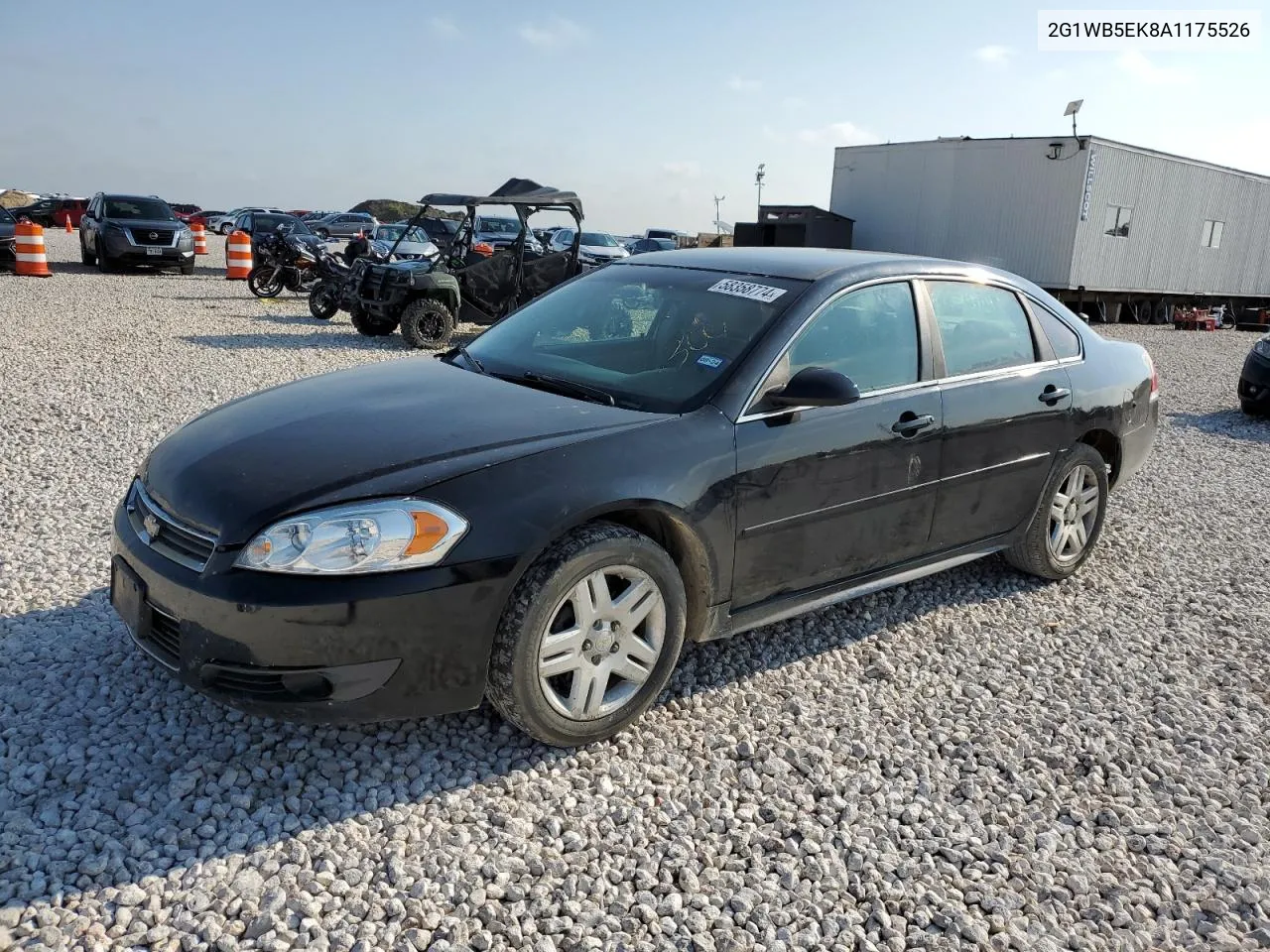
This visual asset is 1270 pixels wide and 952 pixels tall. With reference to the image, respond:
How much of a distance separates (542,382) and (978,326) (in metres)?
2.04

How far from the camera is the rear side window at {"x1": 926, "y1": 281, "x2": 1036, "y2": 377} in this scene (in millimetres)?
4098

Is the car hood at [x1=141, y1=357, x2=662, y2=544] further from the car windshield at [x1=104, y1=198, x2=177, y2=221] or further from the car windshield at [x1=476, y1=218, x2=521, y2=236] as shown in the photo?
the car windshield at [x1=104, y1=198, x2=177, y2=221]

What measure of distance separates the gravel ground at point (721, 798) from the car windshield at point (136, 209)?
731 inches

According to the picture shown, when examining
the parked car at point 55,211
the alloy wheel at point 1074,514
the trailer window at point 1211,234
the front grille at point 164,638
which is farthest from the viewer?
the parked car at point 55,211

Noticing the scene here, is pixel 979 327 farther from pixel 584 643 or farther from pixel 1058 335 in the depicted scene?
pixel 584 643

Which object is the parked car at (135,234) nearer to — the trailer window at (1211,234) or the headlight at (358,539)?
the headlight at (358,539)

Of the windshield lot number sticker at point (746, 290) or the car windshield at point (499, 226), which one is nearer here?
the windshield lot number sticker at point (746, 290)

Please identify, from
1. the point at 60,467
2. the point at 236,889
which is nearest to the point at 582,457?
the point at 236,889

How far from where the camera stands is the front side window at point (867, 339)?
3602mm

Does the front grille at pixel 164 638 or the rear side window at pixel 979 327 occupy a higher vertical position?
the rear side window at pixel 979 327

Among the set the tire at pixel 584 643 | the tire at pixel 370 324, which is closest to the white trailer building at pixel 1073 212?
the tire at pixel 370 324

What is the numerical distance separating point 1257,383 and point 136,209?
20974 mm

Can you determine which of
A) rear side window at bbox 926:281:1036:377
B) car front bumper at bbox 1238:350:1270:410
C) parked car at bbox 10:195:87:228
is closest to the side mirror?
rear side window at bbox 926:281:1036:377

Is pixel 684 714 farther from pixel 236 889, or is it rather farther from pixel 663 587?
pixel 236 889
